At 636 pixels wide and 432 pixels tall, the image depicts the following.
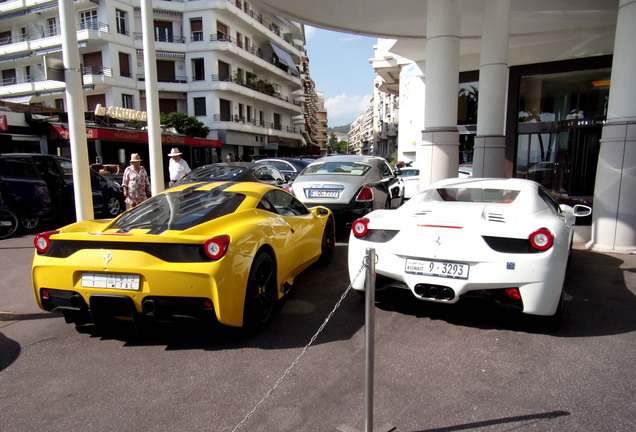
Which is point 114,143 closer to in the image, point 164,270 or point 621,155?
point 164,270

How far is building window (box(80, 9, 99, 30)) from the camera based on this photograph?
104ft

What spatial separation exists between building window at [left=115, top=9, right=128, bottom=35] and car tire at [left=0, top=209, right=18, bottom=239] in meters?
30.7

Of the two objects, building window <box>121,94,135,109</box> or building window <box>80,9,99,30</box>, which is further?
building window <box>121,94,135,109</box>

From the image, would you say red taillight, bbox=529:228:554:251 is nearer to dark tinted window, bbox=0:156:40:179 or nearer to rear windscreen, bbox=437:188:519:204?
rear windscreen, bbox=437:188:519:204

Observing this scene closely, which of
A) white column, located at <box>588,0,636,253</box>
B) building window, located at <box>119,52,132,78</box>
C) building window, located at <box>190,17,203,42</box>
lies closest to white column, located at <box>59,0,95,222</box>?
white column, located at <box>588,0,636,253</box>

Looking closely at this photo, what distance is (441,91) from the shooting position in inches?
350

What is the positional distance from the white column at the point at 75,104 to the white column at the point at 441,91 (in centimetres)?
670

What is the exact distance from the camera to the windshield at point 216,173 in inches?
335

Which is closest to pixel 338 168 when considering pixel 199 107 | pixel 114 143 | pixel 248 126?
pixel 114 143

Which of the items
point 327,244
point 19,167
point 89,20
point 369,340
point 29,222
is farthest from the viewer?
point 89,20

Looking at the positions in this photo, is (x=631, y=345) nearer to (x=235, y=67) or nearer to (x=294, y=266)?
(x=294, y=266)

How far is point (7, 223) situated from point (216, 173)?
408cm

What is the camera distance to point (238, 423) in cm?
239

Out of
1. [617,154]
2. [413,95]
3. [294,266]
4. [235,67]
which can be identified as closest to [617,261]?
[617,154]
